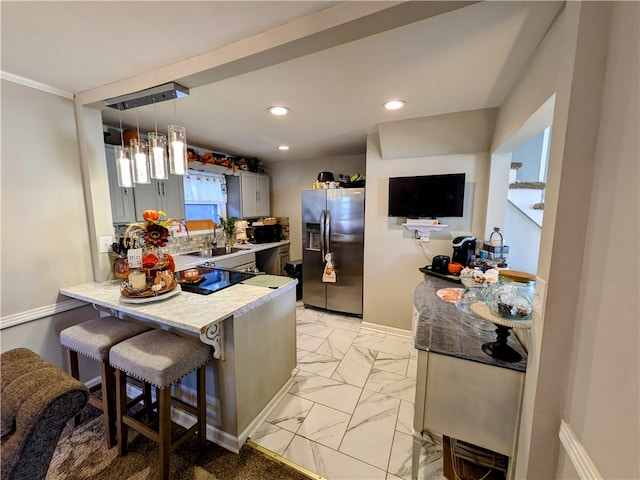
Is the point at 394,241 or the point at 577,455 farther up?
the point at 394,241

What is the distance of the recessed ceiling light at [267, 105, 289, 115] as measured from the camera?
2133 mm

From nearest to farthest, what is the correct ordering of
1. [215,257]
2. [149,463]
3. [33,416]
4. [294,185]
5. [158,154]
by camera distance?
[33,416], [149,463], [158,154], [215,257], [294,185]

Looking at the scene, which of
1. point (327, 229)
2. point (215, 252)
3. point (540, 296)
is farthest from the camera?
point (215, 252)

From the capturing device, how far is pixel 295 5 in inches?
41.7

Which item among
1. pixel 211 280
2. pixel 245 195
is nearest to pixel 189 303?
pixel 211 280

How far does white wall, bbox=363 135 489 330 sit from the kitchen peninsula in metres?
1.47

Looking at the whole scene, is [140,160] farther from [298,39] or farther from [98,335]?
[298,39]

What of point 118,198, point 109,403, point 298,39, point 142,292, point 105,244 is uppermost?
point 298,39

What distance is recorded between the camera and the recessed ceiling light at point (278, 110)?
2133mm

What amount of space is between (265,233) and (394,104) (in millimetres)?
2968

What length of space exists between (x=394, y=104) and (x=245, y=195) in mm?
2814

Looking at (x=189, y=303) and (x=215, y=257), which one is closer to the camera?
(x=189, y=303)

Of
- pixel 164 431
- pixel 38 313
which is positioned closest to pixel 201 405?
pixel 164 431

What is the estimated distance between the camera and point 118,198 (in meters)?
2.52
